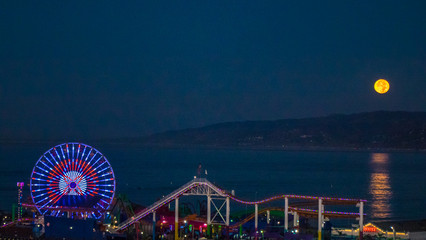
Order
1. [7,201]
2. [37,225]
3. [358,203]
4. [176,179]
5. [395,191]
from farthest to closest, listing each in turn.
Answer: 1. [176,179]
2. [395,191]
3. [7,201]
4. [37,225]
5. [358,203]

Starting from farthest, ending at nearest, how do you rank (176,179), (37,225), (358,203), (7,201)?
1. (176,179)
2. (7,201)
3. (37,225)
4. (358,203)

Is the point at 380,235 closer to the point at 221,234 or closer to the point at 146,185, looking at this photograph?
the point at 221,234

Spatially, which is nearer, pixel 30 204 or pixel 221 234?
pixel 221 234

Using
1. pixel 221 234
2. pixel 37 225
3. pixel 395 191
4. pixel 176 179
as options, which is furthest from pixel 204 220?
pixel 176 179

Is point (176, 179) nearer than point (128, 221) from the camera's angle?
No

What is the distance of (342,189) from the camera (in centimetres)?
11644

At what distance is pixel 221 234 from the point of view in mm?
42438

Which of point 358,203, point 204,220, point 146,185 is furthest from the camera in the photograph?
point 146,185

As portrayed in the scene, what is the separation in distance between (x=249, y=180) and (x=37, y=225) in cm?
9117

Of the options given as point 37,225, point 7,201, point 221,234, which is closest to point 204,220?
point 221,234

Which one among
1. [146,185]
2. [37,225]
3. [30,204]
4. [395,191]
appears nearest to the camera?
[37,225]

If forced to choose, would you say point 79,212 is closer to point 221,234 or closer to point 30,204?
point 30,204

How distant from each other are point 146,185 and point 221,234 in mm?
78375

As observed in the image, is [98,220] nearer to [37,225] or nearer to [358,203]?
[37,225]
